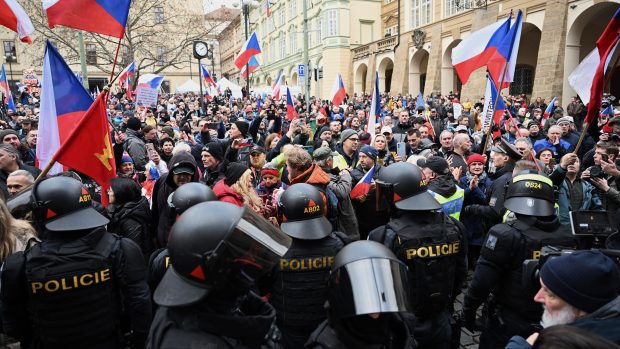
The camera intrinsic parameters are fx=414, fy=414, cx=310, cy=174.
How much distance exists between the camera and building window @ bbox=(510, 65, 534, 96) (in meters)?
22.8

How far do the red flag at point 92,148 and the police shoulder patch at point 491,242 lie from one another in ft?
11.3

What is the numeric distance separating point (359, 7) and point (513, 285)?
3765cm

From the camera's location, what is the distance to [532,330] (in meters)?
2.74

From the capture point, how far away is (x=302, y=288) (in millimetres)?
2799

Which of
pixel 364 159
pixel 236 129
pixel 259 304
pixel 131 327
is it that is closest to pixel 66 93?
pixel 236 129

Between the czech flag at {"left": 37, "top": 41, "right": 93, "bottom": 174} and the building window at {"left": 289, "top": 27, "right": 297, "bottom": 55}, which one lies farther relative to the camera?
the building window at {"left": 289, "top": 27, "right": 297, "bottom": 55}

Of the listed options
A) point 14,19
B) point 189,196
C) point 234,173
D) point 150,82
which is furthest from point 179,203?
point 150,82

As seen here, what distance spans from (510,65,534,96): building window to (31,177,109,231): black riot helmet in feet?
79.2

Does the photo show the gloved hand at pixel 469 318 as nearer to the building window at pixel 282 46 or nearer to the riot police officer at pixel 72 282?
the riot police officer at pixel 72 282

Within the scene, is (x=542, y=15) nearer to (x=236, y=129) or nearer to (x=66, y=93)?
(x=236, y=129)

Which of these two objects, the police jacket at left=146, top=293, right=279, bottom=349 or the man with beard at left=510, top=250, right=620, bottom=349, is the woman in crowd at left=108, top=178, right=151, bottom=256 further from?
the man with beard at left=510, top=250, right=620, bottom=349

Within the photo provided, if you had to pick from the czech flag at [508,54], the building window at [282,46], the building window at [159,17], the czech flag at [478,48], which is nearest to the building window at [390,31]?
the building window at [282,46]

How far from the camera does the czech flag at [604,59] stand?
479cm

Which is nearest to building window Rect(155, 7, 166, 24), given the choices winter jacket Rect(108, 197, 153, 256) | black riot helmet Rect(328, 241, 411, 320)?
winter jacket Rect(108, 197, 153, 256)
